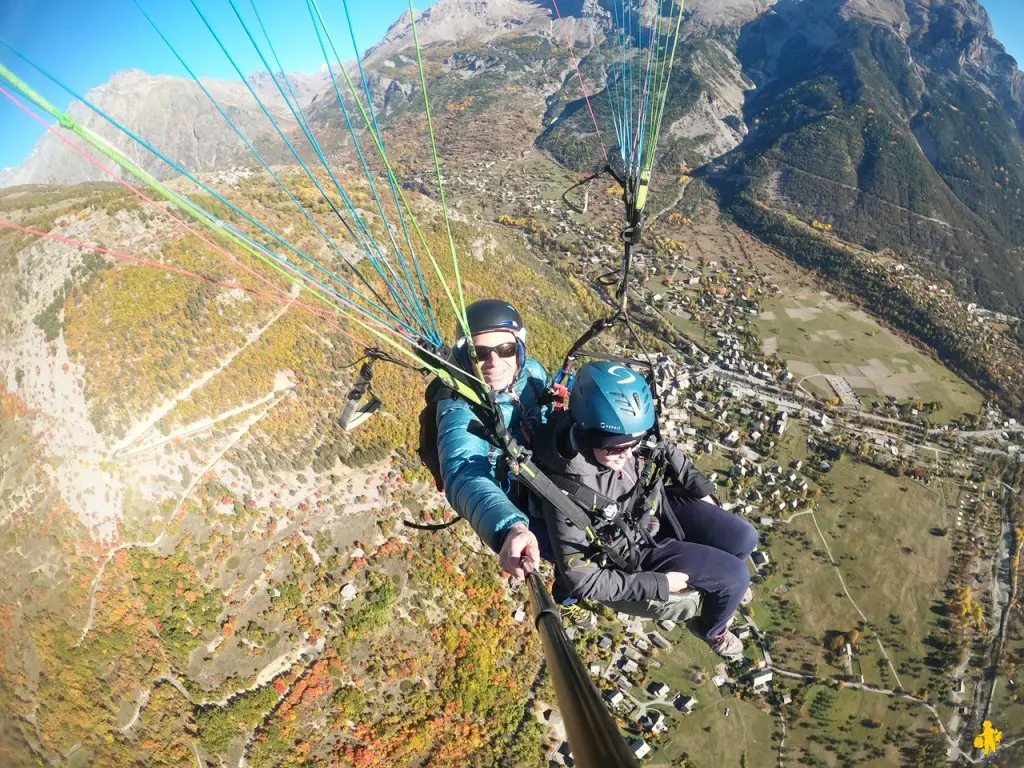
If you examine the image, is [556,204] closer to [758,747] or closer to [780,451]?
[780,451]

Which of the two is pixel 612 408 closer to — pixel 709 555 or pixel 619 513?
pixel 619 513

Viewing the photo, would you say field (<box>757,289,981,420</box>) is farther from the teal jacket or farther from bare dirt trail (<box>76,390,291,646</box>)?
the teal jacket


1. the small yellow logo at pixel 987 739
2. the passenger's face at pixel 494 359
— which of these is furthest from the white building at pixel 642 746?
the passenger's face at pixel 494 359

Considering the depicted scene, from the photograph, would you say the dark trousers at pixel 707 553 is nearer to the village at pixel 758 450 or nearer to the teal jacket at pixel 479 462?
the teal jacket at pixel 479 462

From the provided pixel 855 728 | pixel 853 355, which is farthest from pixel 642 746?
pixel 853 355

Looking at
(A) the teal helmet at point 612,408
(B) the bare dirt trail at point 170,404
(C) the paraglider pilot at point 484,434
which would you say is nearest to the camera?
(C) the paraglider pilot at point 484,434

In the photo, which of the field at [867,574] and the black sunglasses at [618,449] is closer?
the black sunglasses at [618,449]
